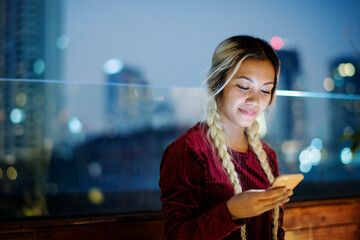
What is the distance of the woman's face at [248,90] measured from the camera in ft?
3.65

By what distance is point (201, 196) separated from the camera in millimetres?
1023

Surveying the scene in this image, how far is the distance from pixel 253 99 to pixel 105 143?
3.28 feet

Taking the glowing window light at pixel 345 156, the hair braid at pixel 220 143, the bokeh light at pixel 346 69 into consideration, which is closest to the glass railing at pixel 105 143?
the glowing window light at pixel 345 156

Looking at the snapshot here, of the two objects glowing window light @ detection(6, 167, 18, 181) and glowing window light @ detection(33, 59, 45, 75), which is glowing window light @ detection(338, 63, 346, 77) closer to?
glowing window light @ detection(33, 59, 45, 75)

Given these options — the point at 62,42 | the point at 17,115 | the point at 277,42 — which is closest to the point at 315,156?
the point at 277,42

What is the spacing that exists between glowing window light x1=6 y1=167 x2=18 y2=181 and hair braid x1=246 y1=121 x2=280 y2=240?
109cm

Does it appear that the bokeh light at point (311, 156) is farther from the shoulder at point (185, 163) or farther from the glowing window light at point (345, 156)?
the shoulder at point (185, 163)

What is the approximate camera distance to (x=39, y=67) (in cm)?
173

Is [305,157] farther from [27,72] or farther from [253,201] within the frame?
[27,72]

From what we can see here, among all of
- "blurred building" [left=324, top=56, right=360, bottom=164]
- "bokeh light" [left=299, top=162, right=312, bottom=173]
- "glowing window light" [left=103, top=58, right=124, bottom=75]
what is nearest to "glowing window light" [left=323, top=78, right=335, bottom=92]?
"blurred building" [left=324, top=56, right=360, bottom=164]

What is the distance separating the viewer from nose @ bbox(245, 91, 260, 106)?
1.12m

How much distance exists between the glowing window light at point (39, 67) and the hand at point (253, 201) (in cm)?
123

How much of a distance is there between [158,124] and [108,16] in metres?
0.64

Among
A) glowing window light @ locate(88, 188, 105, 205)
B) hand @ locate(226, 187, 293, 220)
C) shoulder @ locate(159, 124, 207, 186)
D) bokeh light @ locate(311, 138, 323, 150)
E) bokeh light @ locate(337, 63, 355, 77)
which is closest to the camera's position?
A: hand @ locate(226, 187, 293, 220)
